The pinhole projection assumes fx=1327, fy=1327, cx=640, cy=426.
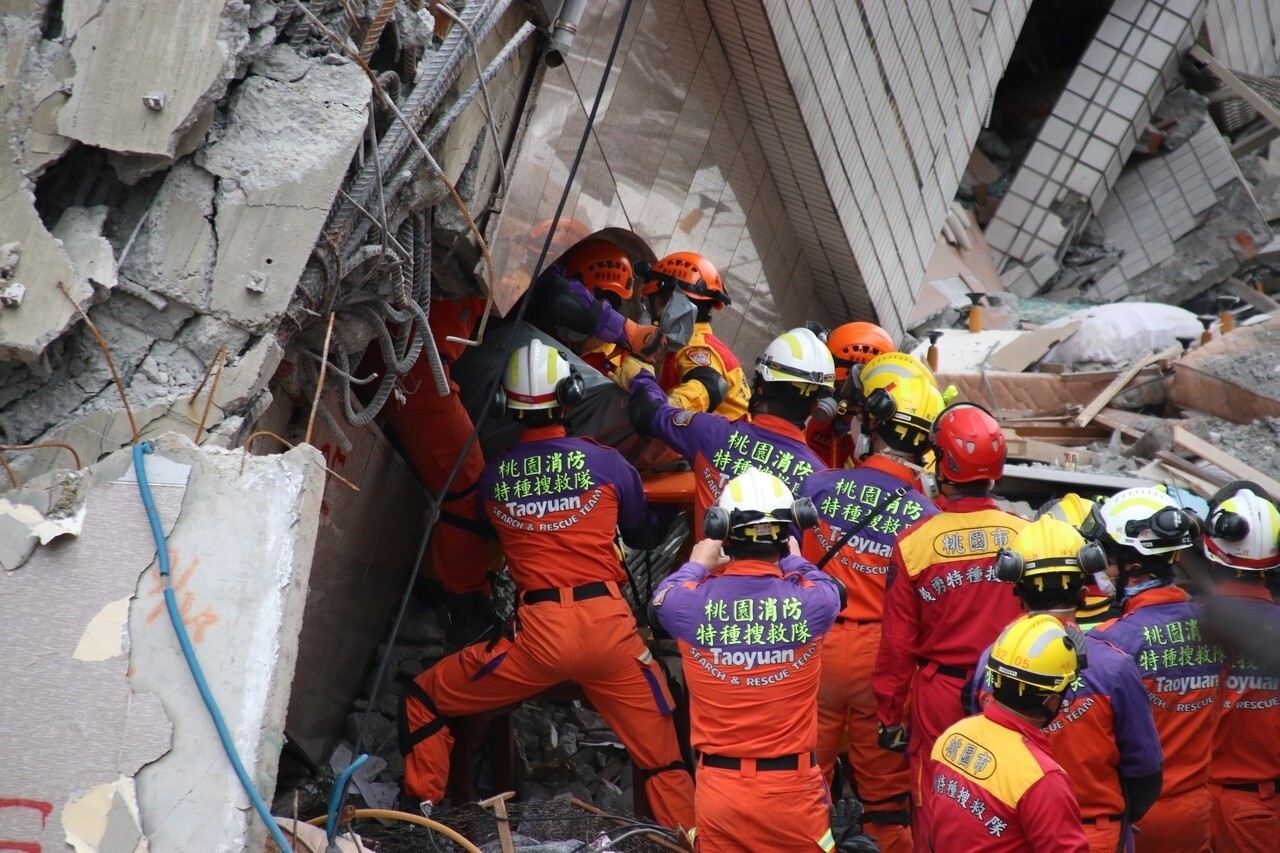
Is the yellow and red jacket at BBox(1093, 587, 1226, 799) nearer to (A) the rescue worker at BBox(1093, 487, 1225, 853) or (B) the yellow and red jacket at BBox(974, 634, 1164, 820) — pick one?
(A) the rescue worker at BBox(1093, 487, 1225, 853)

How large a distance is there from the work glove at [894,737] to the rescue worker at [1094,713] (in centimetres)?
71

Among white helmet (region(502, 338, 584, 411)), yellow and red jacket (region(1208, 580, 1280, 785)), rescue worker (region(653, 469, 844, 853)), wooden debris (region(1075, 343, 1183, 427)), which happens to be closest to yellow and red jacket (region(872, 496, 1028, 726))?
rescue worker (region(653, 469, 844, 853))

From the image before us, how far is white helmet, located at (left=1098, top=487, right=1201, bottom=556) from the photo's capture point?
5289mm

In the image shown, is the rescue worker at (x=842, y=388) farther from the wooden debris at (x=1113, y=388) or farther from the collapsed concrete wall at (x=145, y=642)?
the collapsed concrete wall at (x=145, y=642)

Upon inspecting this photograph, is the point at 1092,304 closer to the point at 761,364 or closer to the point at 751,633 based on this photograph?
the point at 761,364

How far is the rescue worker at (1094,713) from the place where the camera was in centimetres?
462

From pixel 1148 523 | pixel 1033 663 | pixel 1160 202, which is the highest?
pixel 1033 663

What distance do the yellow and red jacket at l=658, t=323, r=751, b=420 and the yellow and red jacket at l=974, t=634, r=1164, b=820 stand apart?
101 inches

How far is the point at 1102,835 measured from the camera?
473 centimetres

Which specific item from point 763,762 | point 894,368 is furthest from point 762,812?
point 894,368

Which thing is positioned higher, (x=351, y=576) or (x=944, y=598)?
(x=944, y=598)

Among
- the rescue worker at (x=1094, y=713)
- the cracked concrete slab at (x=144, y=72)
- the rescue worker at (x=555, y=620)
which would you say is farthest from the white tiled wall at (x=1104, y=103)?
the cracked concrete slab at (x=144, y=72)

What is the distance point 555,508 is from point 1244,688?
9.58ft

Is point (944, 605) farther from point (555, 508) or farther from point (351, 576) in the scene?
point (351, 576)
